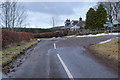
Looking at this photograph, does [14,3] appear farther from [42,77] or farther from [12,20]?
[42,77]

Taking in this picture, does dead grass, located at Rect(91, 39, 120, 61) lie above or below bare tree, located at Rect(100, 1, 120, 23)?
below

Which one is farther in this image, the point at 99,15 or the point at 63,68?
the point at 99,15

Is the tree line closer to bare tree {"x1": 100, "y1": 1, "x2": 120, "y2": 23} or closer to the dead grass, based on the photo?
bare tree {"x1": 100, "y1": 1, "x2": 120, "y2": 23}


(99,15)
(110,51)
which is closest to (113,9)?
(99,15)

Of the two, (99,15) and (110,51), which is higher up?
(99,15)

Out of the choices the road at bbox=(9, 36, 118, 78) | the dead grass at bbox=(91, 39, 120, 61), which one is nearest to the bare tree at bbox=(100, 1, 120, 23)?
the dead grass at bbox=(91, 39, 120, 61)

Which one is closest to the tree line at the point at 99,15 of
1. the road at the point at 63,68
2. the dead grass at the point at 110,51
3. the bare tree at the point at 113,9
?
the bare tree at the point at 113,9

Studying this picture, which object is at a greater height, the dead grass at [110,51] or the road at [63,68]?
the dead grass at [110,51]

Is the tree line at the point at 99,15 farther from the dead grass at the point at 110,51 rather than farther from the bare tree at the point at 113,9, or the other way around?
the dead grass at the point at 110,51

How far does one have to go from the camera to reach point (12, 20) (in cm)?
3406

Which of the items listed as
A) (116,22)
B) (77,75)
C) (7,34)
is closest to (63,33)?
(116,22)

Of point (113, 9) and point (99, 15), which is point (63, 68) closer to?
point (99, 15)

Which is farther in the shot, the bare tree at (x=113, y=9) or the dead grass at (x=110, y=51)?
the bare tree at (x=113, y=9)

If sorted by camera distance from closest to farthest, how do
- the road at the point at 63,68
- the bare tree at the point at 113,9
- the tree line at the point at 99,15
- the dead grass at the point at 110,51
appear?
1. the road at the point at 63,68
2. the dead grass at the point at 110,51
3. the tree line at the point at 99,15
4. the bare tree at the point at 113,9
